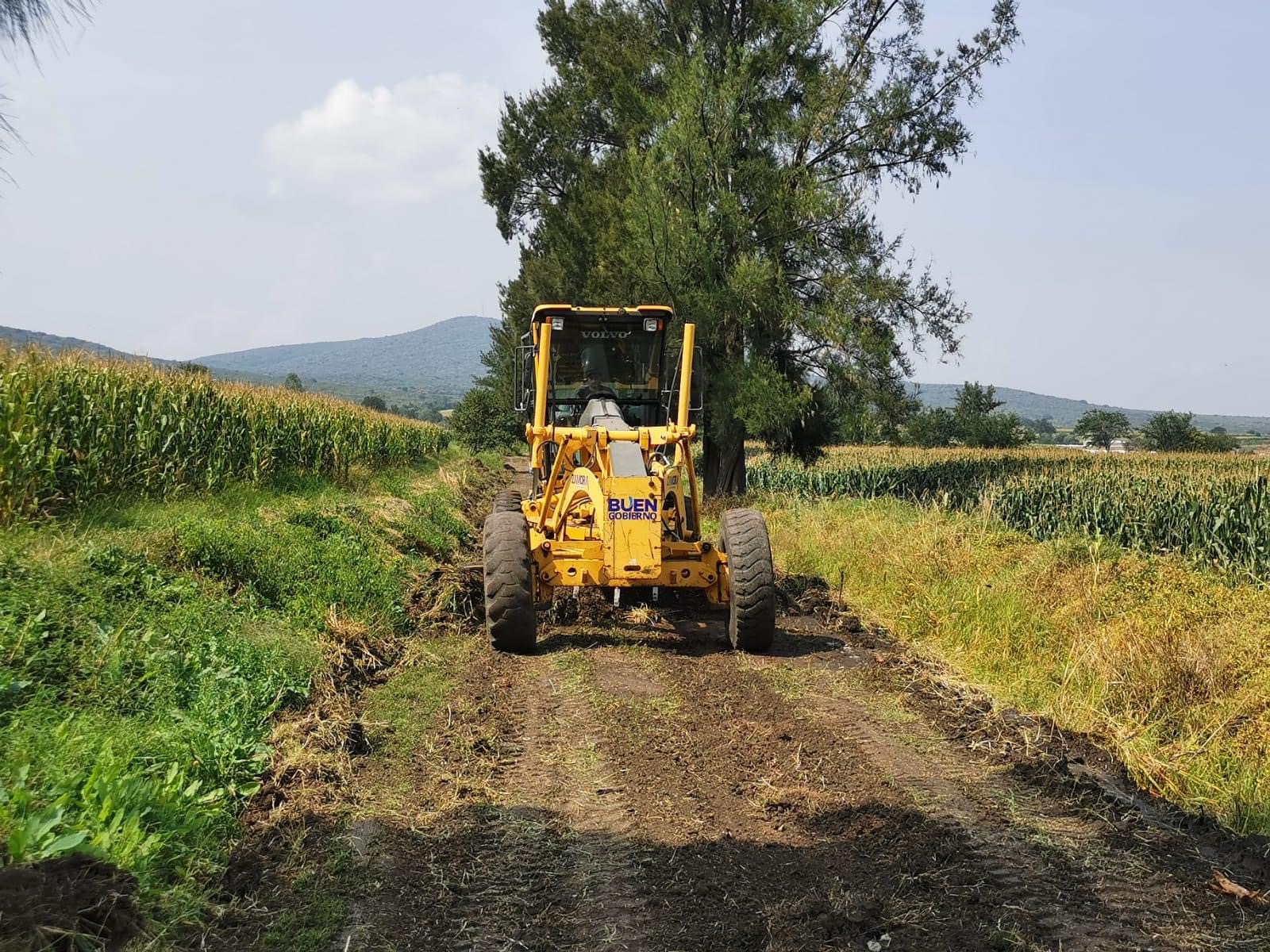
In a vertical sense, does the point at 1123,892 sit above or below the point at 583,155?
below

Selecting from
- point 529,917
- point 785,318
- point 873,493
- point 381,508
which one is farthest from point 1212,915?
point 873,493

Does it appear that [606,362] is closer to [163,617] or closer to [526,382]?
[526,382]

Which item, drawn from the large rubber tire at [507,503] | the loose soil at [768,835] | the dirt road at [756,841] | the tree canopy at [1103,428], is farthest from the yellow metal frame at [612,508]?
the tree canopy at [1103,428]

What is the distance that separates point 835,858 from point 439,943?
1.71m

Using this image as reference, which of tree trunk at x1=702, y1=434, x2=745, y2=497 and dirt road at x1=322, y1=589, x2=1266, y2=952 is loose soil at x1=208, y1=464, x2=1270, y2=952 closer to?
dirt road at x1=322, y1=589, x2=1266, y2=952

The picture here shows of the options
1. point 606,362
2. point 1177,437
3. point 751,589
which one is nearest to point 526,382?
point 606,362

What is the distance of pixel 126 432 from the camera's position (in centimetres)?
917

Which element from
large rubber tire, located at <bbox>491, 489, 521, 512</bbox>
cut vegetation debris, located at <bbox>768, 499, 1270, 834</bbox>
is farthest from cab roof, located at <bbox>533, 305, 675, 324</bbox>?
cut vegetation debris, located at <bbox>768, 499, 1270, 834</bbox>

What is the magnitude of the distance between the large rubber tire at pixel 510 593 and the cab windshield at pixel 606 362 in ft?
7.16

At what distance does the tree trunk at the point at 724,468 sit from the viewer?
20.1 m

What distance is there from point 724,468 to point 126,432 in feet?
43.6

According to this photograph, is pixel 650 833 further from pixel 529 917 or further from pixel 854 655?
pixel 854 655

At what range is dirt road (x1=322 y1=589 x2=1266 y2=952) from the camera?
3441 millimetres

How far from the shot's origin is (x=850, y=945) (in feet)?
10.8
